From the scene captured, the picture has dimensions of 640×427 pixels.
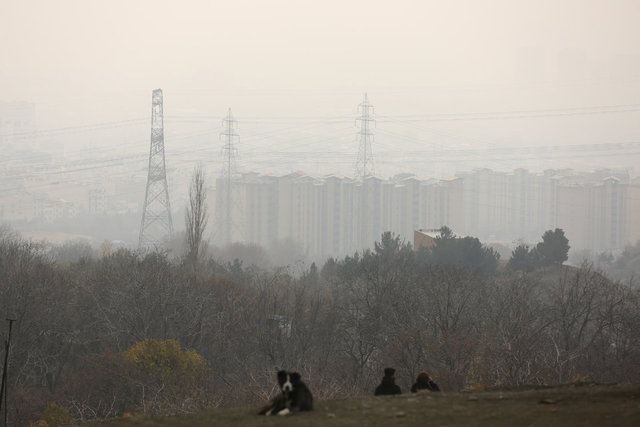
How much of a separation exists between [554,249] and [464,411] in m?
35.7

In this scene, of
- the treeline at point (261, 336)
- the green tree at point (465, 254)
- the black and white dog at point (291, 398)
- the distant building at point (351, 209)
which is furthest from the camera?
the distant building at point (351, 209)

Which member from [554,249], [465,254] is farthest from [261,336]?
[554,249]

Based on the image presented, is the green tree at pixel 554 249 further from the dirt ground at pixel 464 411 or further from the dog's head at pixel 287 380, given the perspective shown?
the dog's head at pixel 287 380

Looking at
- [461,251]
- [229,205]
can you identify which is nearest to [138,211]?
[229,205]

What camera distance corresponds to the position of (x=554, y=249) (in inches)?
1606

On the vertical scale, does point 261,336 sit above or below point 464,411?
below

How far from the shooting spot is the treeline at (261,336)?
18.3 m

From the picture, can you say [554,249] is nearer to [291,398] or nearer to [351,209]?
[291,398]

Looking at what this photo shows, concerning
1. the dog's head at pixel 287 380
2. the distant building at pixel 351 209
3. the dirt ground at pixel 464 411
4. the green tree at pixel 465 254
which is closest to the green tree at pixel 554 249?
the green tree at pixel 465 254

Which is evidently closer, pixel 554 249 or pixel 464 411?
pixel 464 411

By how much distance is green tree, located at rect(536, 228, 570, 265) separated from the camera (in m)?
40.8

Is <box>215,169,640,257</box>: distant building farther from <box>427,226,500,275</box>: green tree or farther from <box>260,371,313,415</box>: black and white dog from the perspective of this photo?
<box>260,371,313,415</box>: black and white dog

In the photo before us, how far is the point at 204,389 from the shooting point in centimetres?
1869

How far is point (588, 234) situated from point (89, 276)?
57.0m
